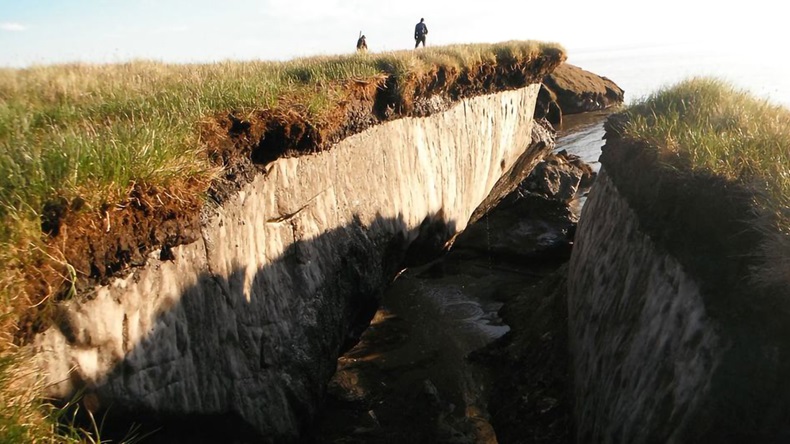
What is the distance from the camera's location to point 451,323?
9609 mm

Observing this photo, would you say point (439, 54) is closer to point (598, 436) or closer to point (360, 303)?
point (360, 303)

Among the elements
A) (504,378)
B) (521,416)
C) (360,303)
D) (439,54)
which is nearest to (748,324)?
(521,416)

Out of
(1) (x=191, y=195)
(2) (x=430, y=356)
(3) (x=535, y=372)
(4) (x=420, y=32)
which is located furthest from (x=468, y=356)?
(4) (x=420, y=32)

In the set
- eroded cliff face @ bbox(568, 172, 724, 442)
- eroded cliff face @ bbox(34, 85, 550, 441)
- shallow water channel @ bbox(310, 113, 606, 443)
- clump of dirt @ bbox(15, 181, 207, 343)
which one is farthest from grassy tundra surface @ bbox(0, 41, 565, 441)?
eroded cliff face @ bbox(568, 172, 724, 442)

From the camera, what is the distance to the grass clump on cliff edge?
12.6 feet

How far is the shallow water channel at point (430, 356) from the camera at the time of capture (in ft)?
22.0

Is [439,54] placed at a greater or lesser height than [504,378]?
greater

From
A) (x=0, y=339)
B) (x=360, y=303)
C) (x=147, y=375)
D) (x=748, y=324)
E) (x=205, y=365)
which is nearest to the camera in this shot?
(x=0, y=339)

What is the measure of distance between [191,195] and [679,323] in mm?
4097

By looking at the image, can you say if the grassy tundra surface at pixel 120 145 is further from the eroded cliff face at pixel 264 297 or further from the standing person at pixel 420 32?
the standing person at pixel 420 32

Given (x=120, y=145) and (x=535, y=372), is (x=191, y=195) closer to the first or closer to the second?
(x=120, y=145)

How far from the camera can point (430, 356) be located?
8.38m

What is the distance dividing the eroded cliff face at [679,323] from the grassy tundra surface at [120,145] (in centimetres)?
386

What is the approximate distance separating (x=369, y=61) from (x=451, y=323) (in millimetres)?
4748
